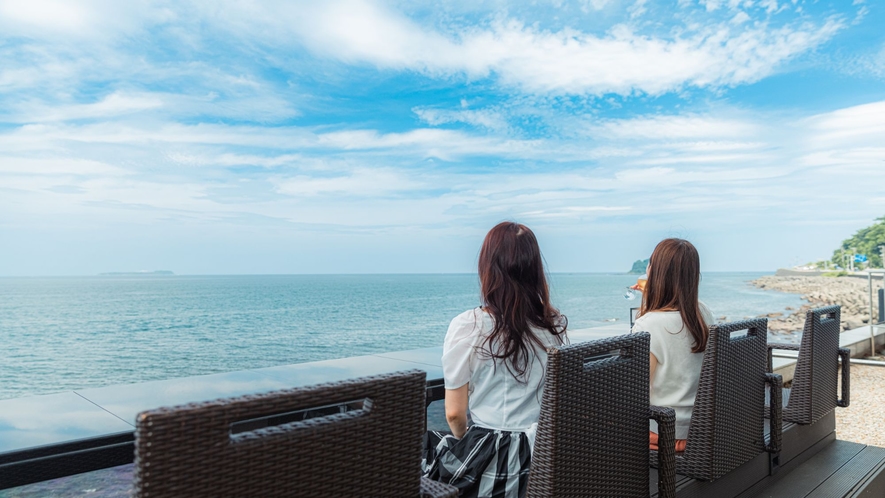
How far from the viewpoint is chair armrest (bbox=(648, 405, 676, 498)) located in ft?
5.13

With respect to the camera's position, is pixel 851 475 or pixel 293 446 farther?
pixel 851 475

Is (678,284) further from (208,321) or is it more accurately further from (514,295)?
(208,321)

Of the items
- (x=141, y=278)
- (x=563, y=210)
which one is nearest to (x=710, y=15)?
(x=563, y=210)

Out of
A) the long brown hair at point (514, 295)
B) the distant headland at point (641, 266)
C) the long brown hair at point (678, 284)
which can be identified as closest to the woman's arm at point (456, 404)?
the long brown hair at point (514, 295)

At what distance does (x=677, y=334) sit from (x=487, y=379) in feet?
2.56

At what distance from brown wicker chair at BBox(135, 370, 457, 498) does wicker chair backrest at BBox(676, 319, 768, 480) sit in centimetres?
114

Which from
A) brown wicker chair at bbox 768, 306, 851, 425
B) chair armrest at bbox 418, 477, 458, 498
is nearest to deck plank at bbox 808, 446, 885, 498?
brown wicker chair at bbox 768, 306, 851, 425

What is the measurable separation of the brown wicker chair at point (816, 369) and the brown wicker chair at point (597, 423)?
1.29 metres

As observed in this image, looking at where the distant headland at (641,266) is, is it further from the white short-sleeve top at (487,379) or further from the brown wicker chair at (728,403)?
the white short-sleeve top at (487,379)

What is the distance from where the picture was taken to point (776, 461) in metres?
2.37

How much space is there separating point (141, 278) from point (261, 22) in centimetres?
3254

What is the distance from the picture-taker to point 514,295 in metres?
1.67

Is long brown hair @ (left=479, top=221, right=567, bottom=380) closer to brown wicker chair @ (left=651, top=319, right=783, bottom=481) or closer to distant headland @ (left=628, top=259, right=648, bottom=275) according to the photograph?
brown wicker chair @ (left=651, top=319, right=783, bottom=481)

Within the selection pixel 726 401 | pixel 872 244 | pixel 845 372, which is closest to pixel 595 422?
pixel 726 401
